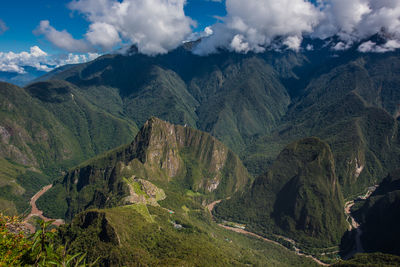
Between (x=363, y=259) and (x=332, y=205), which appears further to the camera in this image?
(x=332, y=205)

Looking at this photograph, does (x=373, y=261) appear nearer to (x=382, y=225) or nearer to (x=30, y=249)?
(x=382, y=225)

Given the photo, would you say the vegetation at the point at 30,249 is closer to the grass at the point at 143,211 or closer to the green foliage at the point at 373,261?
the grass at the point at 143,211

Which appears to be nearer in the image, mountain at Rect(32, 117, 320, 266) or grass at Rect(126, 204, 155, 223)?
mountain at Rect(32, 117, 320, 266)

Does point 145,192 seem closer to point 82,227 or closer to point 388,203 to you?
point 82,227

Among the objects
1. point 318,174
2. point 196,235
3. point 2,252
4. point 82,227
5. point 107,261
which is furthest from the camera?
point 318,174

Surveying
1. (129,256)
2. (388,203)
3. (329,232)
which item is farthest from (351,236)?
(129,256)

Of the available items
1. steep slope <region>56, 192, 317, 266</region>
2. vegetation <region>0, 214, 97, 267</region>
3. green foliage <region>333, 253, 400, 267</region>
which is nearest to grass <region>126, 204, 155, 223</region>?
steep slope <region>56, 192, 317, 266</region>

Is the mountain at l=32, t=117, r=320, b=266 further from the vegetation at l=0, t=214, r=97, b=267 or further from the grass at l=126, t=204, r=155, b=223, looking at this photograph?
the vegetation at l=0, t=214, r=97, b=267

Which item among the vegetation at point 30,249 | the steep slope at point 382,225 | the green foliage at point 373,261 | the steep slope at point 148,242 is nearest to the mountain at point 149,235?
the steep slope at point 148,242

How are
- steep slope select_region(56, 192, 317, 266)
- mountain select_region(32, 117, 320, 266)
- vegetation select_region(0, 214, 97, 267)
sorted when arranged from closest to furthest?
1. vegetation select_region(0, 214, 97, 267)
2. steep slope select_region(56, 192, 317, 266)
3. mountain select_region(32, 117, 320, 266)

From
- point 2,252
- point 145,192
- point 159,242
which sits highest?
point 2,252

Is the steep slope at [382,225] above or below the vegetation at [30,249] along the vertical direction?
below
